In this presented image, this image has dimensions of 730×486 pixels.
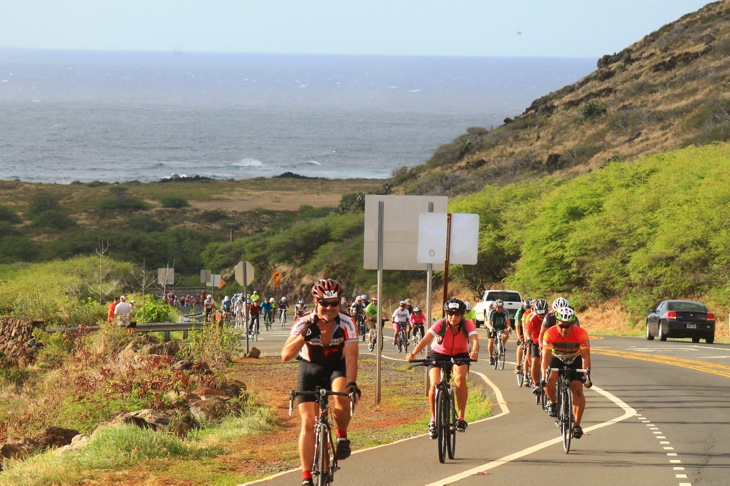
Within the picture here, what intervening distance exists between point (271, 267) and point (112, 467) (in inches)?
2959

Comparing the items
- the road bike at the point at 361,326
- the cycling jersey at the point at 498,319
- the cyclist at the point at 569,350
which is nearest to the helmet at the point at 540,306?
the cyclist at the point at 569,350

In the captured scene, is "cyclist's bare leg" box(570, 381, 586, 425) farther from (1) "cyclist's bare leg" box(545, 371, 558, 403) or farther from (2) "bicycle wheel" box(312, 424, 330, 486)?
(2) "bicycle wheel" box(312, 424, 330, 486)

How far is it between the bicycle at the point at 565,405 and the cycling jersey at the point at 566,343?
0.43ft

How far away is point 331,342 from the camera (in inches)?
433

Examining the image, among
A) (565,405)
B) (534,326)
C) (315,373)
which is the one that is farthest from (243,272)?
(315,373)

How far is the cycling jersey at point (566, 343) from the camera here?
14.6 meters

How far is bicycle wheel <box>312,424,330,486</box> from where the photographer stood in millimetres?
10414

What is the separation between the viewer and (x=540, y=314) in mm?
19438

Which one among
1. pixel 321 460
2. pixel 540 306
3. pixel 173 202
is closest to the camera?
pixel 321 460

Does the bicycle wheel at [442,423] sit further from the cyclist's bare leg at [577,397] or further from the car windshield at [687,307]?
the car windshield at [687,307]

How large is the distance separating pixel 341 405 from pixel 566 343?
4.46 metres

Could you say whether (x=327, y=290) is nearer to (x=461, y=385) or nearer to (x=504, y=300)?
(x=461, y=385)

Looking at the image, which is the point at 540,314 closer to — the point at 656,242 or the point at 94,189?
the point at 656,242

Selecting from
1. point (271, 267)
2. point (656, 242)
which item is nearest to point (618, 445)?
point (656, 242)
